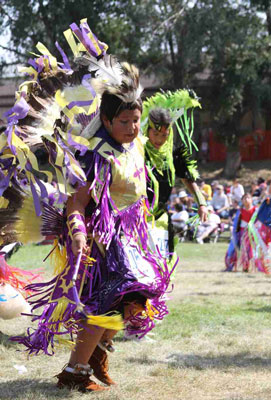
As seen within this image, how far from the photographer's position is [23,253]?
11906 millimetres

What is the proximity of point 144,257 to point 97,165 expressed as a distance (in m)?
0.54

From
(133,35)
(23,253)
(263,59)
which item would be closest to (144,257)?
(23,253)

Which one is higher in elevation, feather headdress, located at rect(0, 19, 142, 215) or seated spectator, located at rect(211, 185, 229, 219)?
feather headdress, located at rect(0, 19, 142, 215)

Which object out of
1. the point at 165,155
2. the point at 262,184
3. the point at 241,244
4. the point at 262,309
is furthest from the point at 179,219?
the point at 165,155

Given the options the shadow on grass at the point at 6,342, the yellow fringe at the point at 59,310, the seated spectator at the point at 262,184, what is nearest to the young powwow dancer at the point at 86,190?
the yellow fringe at the point at 59,310

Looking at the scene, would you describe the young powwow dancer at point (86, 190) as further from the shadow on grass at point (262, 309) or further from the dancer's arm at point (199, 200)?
the shadow on grass at point (262, 309)

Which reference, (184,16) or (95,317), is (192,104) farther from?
(184,16)

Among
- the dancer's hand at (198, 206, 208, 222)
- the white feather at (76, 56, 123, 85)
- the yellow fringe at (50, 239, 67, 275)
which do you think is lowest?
the yellow fringe at (50, 239, 67, 275)

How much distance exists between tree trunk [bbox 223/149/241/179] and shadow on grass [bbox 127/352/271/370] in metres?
21.8

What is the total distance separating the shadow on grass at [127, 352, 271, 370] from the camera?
3938 mm

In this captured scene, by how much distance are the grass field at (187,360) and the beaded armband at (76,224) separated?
829mm

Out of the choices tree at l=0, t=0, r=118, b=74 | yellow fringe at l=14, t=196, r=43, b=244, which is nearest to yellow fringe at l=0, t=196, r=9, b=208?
yellow fringe at l=14, t=196, r=43, b=244

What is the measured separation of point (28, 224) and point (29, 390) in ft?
2.77

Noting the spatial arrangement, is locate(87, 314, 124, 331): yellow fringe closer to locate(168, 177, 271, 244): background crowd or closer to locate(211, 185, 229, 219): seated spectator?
locate(168, 177, 271, 244): background crowd
